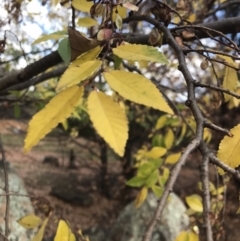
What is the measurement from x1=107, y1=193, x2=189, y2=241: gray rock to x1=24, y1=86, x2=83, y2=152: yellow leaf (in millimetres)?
2251

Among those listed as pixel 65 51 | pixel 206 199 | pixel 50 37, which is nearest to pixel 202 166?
pixel 206 199

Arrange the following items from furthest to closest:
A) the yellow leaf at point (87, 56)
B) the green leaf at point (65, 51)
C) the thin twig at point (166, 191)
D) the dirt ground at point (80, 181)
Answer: the dirt ground at point (80, 181) → the green leaf at point (65, 51) → the yellow leaf at point (87, 56) → the thin twig at point (166, 191)

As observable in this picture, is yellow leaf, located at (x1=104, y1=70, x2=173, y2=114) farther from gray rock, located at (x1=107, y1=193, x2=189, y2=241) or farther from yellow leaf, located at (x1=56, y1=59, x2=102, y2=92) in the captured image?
gray rock, located at (x1=107, y1=193, x2=189, y2=241)

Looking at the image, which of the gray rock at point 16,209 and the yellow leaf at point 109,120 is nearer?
the yellow leaf at point 109,120

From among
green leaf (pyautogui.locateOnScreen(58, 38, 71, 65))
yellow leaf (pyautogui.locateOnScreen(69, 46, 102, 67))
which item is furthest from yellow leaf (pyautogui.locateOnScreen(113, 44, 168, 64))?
green leaf (pyautogui.locateOnScreen(58, 38, 71, 65))

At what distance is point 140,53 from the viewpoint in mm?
442

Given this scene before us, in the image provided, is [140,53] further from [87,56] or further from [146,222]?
[146,222]

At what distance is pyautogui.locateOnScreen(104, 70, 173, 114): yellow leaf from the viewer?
38 cm

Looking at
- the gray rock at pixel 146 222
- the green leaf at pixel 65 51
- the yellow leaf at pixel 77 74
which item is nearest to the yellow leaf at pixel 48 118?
the yellow leaf at pixel 77 74

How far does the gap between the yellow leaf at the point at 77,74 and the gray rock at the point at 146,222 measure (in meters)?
2.22

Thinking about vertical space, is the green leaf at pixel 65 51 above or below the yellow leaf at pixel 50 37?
below

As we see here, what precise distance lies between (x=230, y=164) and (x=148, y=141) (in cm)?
413

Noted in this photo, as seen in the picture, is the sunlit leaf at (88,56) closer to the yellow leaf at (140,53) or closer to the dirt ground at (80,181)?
the yellow leaf at (140,53)

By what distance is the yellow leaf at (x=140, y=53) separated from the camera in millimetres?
436
